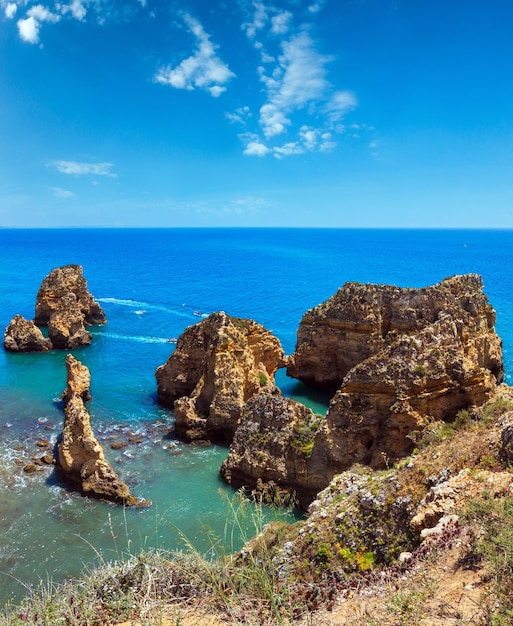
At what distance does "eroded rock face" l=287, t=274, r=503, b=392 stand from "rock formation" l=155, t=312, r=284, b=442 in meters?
3.36

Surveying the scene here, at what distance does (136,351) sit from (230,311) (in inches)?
909

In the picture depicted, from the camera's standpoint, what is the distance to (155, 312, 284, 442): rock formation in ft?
97.3

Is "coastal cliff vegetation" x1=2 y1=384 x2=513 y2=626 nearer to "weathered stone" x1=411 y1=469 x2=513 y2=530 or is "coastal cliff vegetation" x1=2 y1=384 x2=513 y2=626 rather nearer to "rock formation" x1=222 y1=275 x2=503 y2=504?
"weathered stone" x1=411 y1=469 x2=513 y2=530

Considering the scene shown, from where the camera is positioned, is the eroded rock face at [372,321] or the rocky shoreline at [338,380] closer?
the rocky shoreline at [338,380]

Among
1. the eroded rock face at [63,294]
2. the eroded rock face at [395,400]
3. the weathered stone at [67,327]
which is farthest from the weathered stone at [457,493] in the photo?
the eroded rock face at [63,294]

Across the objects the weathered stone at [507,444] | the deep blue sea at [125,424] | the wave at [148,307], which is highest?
the weathered stone at [507,444]

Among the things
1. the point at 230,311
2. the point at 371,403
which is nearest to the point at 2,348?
the point at 230,311

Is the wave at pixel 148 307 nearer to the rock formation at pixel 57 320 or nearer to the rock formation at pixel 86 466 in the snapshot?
the rock formation at pixel 57 320

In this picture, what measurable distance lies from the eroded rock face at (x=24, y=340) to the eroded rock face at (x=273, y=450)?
3409cm

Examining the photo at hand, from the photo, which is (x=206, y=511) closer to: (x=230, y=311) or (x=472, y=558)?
(x=472, y=558)

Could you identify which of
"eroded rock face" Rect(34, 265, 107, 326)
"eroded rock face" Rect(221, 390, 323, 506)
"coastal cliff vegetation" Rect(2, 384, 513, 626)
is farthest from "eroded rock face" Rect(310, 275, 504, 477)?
"eroded rock face" Rect(34, 265, 107, 326)

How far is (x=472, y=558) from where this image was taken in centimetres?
898

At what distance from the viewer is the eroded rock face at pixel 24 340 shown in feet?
165

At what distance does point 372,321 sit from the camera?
36125 millimetres
